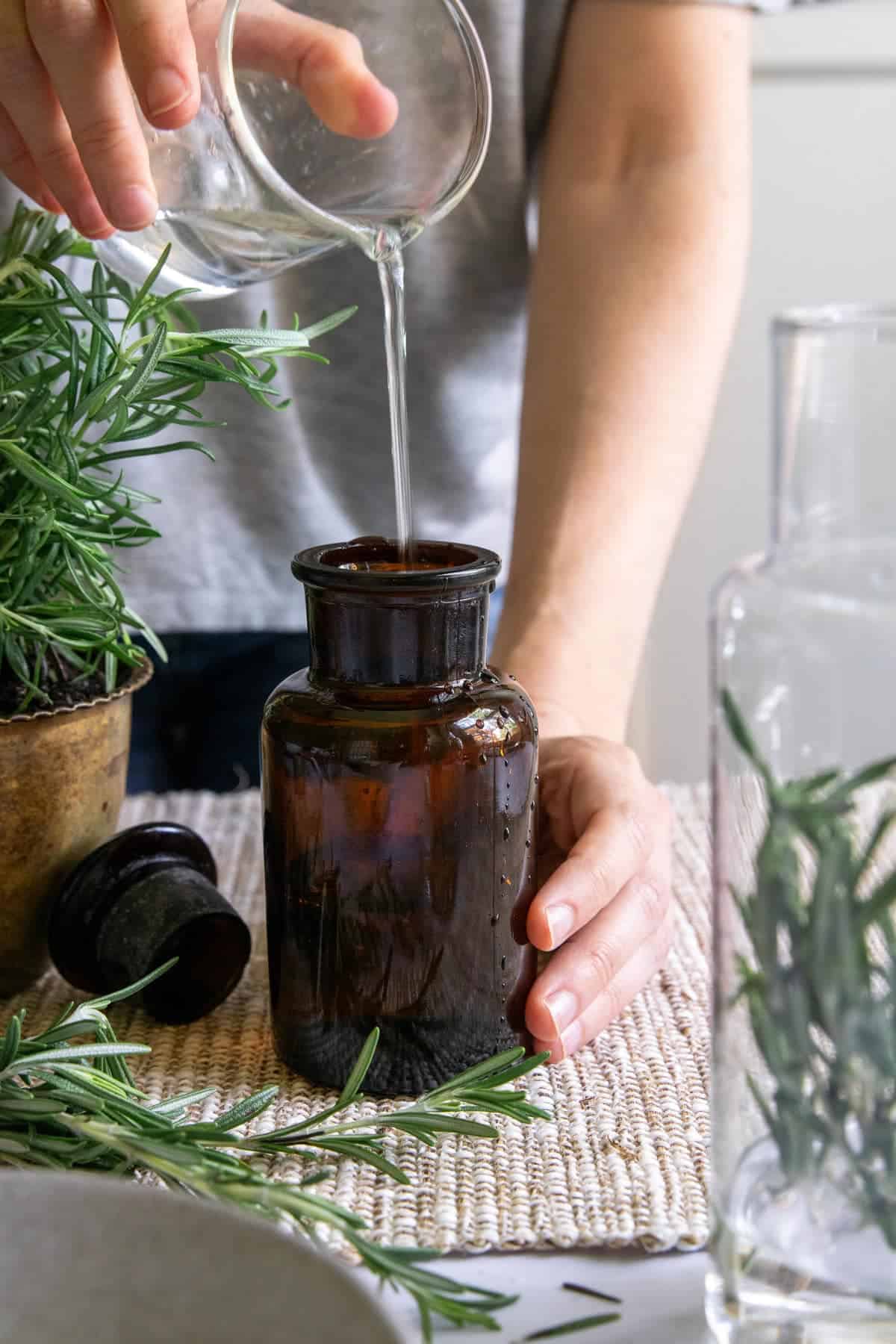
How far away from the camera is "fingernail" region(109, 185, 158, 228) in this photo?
556 millimetres

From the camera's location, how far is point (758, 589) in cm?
38

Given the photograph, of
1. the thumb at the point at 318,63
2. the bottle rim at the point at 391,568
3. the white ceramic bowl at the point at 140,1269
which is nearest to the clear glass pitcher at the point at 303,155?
the thumb at the point at 318,63

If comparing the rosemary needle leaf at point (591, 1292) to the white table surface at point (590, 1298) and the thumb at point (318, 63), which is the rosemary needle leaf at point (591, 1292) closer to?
the white table surface at point (590, 1298)

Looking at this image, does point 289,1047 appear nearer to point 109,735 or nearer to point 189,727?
point 109,735

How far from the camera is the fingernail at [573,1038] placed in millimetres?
579

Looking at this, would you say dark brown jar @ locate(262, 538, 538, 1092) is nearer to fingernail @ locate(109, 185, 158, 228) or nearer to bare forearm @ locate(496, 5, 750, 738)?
fingernail @ locate(109, 185, 158, 228)

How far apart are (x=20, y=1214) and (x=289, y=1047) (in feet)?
0.76

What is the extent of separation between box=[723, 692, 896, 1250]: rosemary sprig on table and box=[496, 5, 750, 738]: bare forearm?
0.50 metres

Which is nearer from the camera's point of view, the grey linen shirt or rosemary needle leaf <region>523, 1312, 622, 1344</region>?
rosemary needle leaf <region>523, 1312, 622, 1344</region>

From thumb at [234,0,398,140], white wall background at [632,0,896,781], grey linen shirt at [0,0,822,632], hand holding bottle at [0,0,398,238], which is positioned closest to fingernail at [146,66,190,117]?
hand holding bottle at [0,0,398,238]

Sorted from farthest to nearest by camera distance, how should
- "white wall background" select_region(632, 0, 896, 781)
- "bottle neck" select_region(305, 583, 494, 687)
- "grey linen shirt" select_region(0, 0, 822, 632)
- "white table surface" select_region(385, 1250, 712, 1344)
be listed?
"white wall background" select_region(632, 0, 896, 781)
"grey linen shirt" select_region(0, 0, 822, 632)
"bottle neck" select_region(305, 583, 494, 687)
"white table surface" select_region(385, 1250, 712, 1344)

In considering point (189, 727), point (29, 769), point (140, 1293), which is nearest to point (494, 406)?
point (189, 727)

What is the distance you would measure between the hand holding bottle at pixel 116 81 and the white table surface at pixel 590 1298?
41cm

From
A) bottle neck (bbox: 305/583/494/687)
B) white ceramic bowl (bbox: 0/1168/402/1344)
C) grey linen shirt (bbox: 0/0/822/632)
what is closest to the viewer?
white ceramic bowl (bbox: 0/1168/402/1344)
